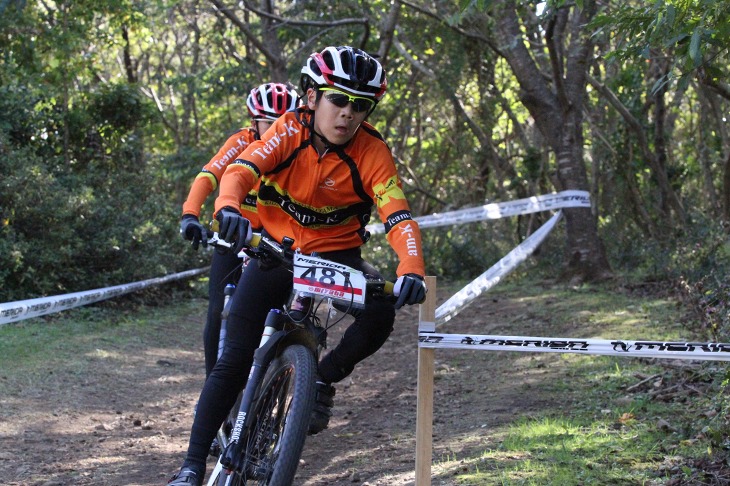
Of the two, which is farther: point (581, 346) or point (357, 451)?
point (357, 451)

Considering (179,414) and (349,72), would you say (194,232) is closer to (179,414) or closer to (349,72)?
(349,72)

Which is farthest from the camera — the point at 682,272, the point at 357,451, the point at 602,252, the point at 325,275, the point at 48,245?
the point at 602,252

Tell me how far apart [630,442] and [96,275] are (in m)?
8.37

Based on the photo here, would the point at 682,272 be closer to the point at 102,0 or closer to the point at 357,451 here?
the point at 357,451

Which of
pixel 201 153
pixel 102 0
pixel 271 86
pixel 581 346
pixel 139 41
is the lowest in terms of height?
pixel 581 346

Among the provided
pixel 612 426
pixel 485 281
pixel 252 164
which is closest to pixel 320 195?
pixel 252 164

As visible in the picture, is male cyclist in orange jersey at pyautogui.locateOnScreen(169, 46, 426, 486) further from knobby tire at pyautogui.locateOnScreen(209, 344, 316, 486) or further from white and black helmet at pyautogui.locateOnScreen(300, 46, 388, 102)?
knobby tire at pyautogui.locateOnScreen(209, 344, 316, 486)

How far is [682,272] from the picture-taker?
10.5m

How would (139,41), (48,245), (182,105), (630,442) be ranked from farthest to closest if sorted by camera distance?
(182,105)
(139,41)
(48,245)
(630,442)

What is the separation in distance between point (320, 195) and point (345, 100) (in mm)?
472

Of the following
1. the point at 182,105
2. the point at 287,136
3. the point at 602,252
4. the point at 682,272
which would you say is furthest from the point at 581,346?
the point at 182,105

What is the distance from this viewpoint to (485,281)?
8281 millimetres

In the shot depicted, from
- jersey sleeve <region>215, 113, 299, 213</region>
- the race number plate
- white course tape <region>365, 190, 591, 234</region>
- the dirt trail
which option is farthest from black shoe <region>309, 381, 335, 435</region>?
white course tape <region>365, 190, 591, 234</region>

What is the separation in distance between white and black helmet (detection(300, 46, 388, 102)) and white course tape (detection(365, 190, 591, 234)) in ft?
23.9
